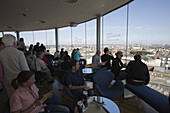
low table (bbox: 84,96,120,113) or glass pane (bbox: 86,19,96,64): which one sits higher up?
glass pane (bbox: 86,19,96,64)

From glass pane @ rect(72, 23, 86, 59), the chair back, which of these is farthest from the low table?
glass pane @ rect(72, 23, 86, 59)

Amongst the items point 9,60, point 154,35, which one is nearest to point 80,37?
point 154,35

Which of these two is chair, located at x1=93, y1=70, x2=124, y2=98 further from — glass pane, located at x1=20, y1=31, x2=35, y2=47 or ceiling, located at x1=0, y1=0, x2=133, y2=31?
glass pane, located at x1=20, y1=31, x2=35, y2=47

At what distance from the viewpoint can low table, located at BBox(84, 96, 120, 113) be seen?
1693 mm

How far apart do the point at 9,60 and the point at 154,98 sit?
117 inches

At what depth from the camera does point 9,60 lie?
68.4 inches

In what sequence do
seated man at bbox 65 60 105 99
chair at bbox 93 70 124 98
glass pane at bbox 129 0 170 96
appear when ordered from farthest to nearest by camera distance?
glass pane at bbox 129 0 170 96
chair at bbox 93 70 124 98
seated man at bbox 65 60 105 99

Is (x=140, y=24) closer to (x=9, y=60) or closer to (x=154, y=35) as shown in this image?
(x=154, y=35)

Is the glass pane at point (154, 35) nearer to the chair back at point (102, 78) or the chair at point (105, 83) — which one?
the chair at point (105, 83)

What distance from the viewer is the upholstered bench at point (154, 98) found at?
1885 mm

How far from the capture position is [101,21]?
567 cm

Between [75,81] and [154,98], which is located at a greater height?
[75,81]

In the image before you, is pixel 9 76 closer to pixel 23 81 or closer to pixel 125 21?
pixel 23 81

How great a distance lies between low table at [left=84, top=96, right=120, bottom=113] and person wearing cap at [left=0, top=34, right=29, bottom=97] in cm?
138
